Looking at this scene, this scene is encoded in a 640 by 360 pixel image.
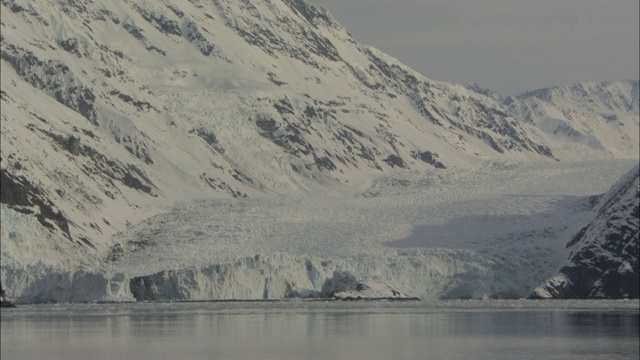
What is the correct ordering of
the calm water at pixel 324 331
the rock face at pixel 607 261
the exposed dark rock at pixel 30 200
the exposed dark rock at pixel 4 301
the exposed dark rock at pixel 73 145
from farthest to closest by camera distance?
the exposed dark rock at pixel 73 145, the exposed dark rock at pixel 30 200, the rock face at pixel 607 261, the exposed dark rock at pixel 4 301, the calm water at pixel 324 331

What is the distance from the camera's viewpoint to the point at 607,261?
442 ft

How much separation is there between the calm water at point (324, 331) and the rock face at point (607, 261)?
299 centimetres

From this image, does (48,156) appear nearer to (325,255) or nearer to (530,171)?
(325,255)

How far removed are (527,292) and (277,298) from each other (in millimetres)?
25136

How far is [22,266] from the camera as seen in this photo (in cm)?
13050

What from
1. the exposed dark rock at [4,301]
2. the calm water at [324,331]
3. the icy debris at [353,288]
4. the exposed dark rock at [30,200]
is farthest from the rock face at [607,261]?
the exposed dark rock at [30,200]

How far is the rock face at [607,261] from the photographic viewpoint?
13375 cm

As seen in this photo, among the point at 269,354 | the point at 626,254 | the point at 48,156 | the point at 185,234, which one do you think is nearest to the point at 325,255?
the point at 185,234

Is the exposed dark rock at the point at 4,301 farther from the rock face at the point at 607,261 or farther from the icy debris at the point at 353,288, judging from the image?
the rock face at the point at 607,261

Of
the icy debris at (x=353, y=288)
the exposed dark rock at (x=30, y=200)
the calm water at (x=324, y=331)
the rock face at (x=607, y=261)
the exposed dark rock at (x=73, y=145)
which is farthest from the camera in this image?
the exposed dark rock at (x=73, y=145)

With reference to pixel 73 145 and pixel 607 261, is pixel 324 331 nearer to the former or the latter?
pixel 607 261

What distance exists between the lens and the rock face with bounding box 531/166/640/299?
439ft

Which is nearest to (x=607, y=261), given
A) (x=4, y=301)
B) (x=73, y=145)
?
(x=4, y=301)

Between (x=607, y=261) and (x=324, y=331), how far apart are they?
4568 cm
